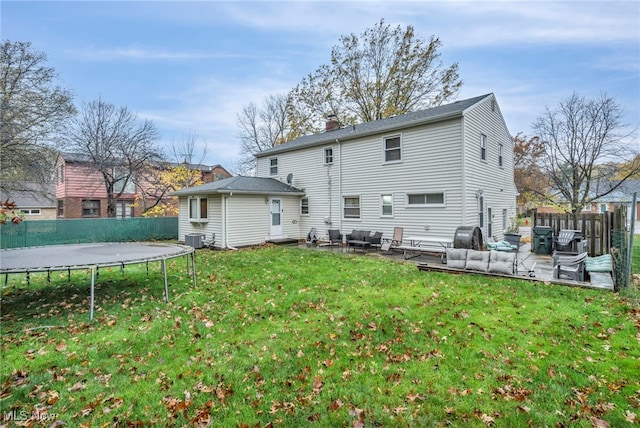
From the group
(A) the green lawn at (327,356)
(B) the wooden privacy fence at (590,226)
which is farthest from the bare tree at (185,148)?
(B) the wooden privacy fence at (590,226)

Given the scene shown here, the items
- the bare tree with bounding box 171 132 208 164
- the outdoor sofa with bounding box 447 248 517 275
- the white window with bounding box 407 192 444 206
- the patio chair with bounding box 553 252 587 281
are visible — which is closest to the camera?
the patio chair with bounding box 553 252 587 281

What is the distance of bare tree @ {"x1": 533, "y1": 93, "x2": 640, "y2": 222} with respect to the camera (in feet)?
53.5

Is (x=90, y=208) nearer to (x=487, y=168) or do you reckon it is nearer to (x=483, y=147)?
(x=483, y=147)

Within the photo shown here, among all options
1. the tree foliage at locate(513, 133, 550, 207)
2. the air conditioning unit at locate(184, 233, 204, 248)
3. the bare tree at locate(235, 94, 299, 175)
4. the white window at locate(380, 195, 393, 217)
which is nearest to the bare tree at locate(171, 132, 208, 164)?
the bare tree at locate(235, 94, 299, 175)

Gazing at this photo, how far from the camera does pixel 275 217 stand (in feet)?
53.6

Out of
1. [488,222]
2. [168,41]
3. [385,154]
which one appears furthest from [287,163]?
[488,222]

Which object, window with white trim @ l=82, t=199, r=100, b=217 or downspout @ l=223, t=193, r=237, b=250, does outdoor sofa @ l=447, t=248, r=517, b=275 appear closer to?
downspout @ l=223, t=193, r=237, b=250

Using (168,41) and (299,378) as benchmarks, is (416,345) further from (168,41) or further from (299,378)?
(168,41)

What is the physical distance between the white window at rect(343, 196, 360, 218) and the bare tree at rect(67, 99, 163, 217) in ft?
49.7

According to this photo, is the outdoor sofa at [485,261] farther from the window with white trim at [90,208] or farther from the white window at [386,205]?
the window with white trim at [90,208]

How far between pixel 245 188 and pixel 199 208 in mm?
2924

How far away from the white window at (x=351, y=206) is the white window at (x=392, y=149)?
A: 2492mm

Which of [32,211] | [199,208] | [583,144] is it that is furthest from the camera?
[32,211]

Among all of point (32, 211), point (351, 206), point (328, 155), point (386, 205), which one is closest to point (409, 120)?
point (386, 205)
